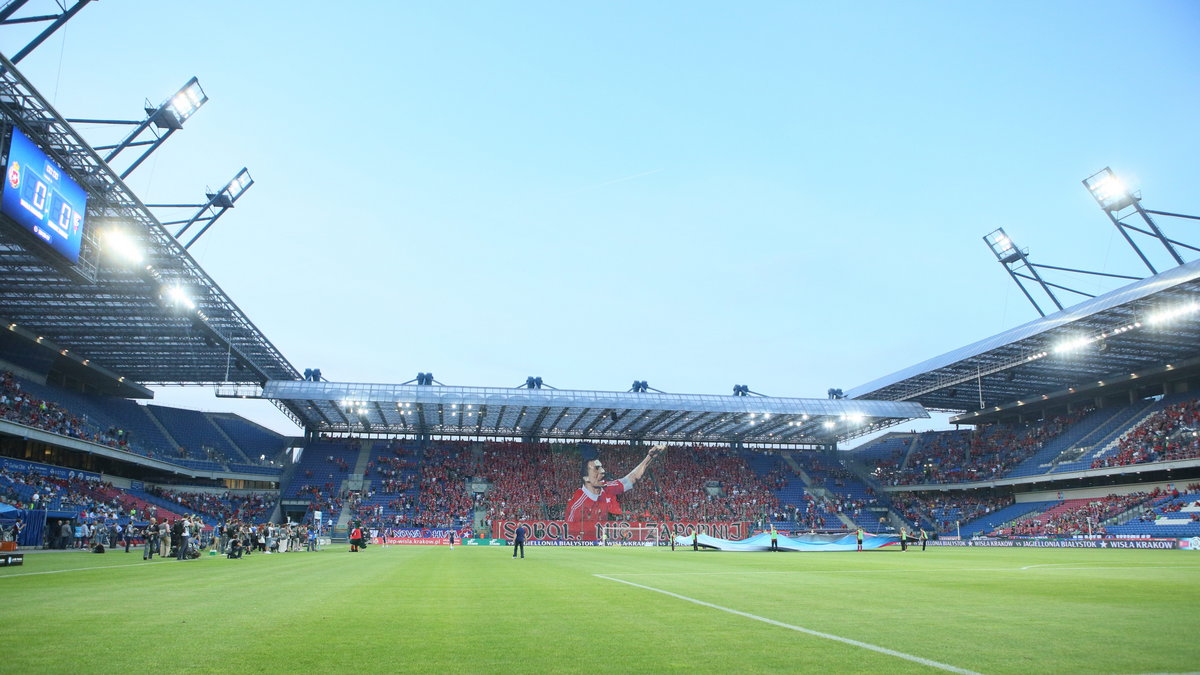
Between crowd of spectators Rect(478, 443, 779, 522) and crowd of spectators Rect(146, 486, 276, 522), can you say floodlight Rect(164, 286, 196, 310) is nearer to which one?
crowd of spectators Rect(146, 486, 276, 522)

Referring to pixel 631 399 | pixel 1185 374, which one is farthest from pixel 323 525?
pixel 1185 374

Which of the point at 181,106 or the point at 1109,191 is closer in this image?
the point at 181,106

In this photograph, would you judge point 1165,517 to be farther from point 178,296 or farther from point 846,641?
point 178,296

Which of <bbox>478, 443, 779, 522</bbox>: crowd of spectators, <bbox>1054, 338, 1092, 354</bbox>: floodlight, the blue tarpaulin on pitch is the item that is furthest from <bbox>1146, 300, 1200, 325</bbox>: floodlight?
<bbox>478, 443, 779, 522</bbox>: crowd of spectators

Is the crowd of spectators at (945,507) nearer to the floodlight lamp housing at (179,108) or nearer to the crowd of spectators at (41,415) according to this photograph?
the floodlight lamp housing at (179,108)

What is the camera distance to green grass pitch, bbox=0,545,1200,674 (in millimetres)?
5973

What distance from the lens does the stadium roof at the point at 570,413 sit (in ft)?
188

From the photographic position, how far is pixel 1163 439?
4969 centimetres

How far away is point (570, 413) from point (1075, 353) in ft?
126

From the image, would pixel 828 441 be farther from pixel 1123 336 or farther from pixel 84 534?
pixel 84 534

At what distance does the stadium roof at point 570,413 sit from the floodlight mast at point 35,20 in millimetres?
35050

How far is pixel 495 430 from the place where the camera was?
71.8 metres

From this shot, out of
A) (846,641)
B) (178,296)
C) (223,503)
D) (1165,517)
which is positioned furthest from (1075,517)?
(223,503)

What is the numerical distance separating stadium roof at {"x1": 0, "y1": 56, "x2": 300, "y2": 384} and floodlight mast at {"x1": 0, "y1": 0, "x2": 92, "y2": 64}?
1959 millimetres
